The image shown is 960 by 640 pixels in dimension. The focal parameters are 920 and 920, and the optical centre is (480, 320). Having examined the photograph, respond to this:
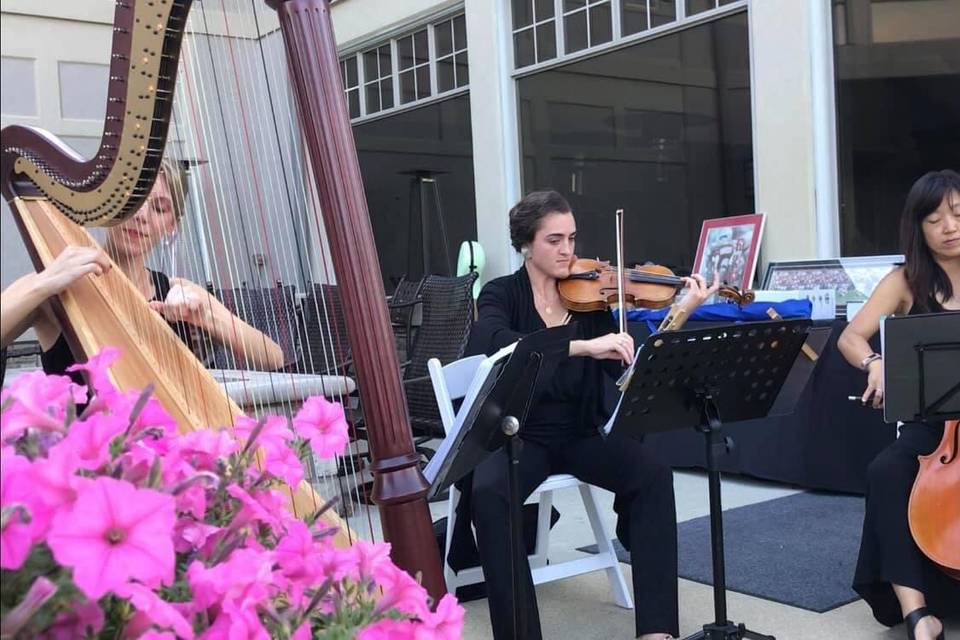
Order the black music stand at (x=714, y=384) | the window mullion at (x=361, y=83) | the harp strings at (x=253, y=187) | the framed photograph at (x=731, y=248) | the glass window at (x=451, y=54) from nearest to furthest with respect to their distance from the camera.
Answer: the harp strings at (x=253, y=187) < the black music stand at (x=714, y=384) < the framed photograph at (x=731, y=248) < the glass window at (x=451, y=54) < the window mullion at (x=361, y=83)

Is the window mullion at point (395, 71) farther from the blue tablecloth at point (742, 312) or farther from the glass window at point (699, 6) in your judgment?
the blue tablecloth at point (742, 312)

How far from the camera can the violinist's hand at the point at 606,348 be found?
258 cm

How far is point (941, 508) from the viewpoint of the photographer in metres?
2.34

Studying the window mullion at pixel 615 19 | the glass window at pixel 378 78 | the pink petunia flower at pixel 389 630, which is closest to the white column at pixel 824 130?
the window mullion at pixel 615 19

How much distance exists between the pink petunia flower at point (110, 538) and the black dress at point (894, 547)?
2389mm

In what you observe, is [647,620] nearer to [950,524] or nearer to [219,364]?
[950,524]

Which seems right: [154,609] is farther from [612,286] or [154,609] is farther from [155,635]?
[612,286]

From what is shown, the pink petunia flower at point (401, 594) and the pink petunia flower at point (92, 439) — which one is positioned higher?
the pink petunia flower at point (92, 439)

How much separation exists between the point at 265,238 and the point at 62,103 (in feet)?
2.70

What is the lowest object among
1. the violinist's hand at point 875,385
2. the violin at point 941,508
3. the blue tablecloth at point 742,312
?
the violin at point 941,508

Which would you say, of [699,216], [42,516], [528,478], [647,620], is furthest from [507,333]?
[699,216]

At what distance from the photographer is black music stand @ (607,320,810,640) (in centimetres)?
213

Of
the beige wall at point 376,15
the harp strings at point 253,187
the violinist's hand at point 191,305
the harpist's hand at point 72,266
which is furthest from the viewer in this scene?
the beige wall at point 376,15

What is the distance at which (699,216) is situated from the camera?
548 cm
